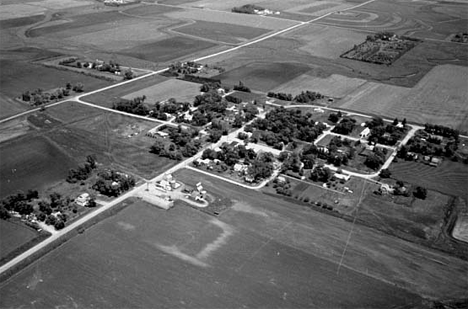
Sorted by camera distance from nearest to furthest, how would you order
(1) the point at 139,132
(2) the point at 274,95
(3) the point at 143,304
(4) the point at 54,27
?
(3) the point at 143,304, (1) the point at 139,132, (2) the point at 274,95, (4) the point at 54,27

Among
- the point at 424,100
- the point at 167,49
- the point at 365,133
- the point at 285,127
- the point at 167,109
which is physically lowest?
the point at 167,109

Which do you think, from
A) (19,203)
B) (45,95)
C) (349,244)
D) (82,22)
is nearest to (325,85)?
(349,244)

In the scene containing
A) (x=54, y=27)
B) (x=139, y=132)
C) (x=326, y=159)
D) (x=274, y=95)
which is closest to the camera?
(x=326, y=159)

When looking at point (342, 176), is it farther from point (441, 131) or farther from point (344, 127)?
point (441, 131)

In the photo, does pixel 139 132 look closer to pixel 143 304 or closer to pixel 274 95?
pixel 274 95

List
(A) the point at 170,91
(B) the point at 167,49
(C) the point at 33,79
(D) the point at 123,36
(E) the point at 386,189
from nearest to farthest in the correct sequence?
(E) the point at 386,189 → (A) the point at 170,91 → (C) the point at 33,79 → (B) the point at 167,49 → (D) the point at 123,36

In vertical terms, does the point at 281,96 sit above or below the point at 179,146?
above

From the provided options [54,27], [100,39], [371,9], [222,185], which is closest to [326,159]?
[222,185]
